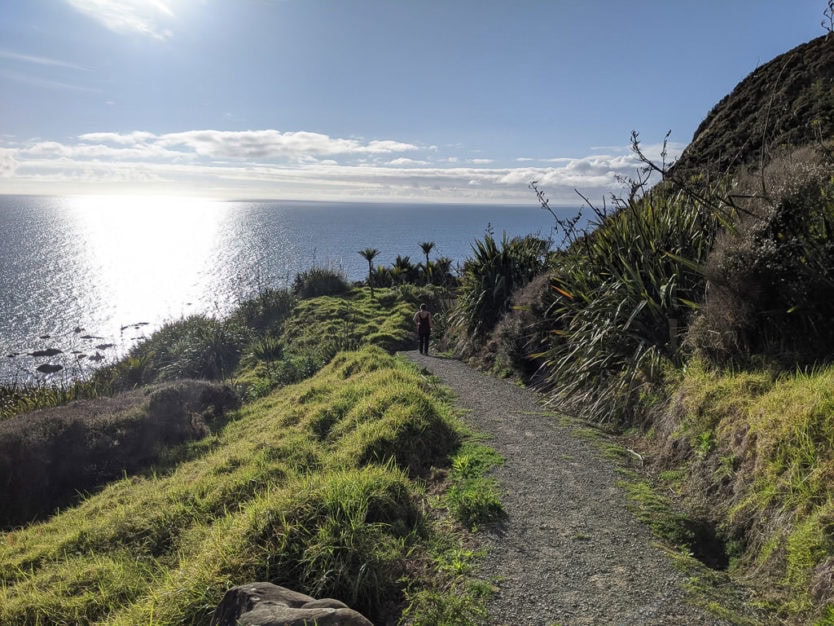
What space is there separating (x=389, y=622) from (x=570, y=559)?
141 cm

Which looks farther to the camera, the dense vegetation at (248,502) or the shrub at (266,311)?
the shrub at (266,311)

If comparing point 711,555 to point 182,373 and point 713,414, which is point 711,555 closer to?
point 713,414

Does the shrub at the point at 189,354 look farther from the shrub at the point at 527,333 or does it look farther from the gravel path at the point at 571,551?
the gravel path at the point at 571,551

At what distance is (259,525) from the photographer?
12.6 ft

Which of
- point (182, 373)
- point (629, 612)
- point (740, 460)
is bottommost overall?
point (182, 373)

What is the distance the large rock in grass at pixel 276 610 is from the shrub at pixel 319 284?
75.7ft

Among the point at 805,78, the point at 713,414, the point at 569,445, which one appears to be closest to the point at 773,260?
the point at 713,414

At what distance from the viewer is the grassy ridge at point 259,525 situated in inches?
141

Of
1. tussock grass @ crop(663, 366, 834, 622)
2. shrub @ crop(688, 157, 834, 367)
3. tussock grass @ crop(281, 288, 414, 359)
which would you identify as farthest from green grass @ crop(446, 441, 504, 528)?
tussock grass @ crop(281, 288, 414, 359)

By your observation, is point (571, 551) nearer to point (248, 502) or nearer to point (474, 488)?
point (474, 488)

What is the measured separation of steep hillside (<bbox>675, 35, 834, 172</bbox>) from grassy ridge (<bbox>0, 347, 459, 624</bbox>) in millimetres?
8434

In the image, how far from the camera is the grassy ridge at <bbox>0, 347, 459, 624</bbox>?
3570mm

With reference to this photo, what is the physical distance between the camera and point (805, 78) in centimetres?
1283

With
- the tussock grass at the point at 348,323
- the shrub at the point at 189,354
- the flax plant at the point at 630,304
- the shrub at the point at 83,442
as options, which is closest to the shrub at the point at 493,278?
the tussock grass at the point at 348,323
